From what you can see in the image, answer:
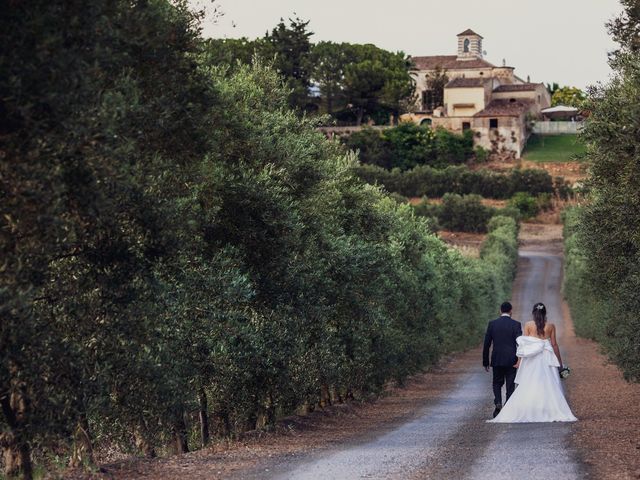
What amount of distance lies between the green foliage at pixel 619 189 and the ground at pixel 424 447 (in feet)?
8.67

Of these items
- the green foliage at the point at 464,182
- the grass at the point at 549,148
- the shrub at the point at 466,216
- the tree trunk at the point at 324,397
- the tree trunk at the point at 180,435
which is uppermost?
the grass at the point at 549,148

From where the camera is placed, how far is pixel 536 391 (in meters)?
23.4

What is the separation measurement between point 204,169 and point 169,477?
26.0ft

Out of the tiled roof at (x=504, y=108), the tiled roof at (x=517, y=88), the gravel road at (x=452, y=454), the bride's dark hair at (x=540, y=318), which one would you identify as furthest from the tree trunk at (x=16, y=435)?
the tiled roof at (x=517, y=88)

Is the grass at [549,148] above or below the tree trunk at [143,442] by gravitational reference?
above

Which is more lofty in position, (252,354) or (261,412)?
(252,354)

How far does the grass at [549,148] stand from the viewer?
16285 centimetres

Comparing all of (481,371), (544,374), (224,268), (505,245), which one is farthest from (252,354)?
(505,245)

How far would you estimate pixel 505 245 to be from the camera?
366 feet

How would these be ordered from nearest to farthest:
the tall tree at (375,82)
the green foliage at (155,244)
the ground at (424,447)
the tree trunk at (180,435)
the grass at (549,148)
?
the green foliage at (155,244)
the ground at (424,447)
the tree trunk at (180,435)
the tall tree at (375,82)
the grass at (549,148)

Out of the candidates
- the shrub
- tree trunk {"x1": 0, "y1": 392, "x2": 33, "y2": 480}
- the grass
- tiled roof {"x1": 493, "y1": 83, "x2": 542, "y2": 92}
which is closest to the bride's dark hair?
tree trunk {"x1": 0, "y1": 392, "x2": 33, "y2": 480}

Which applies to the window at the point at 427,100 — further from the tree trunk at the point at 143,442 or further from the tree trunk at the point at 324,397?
the tree trunk at the point at 143,442

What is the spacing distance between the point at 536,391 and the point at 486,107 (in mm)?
154226

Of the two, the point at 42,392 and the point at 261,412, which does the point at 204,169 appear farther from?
the point at 42,392
